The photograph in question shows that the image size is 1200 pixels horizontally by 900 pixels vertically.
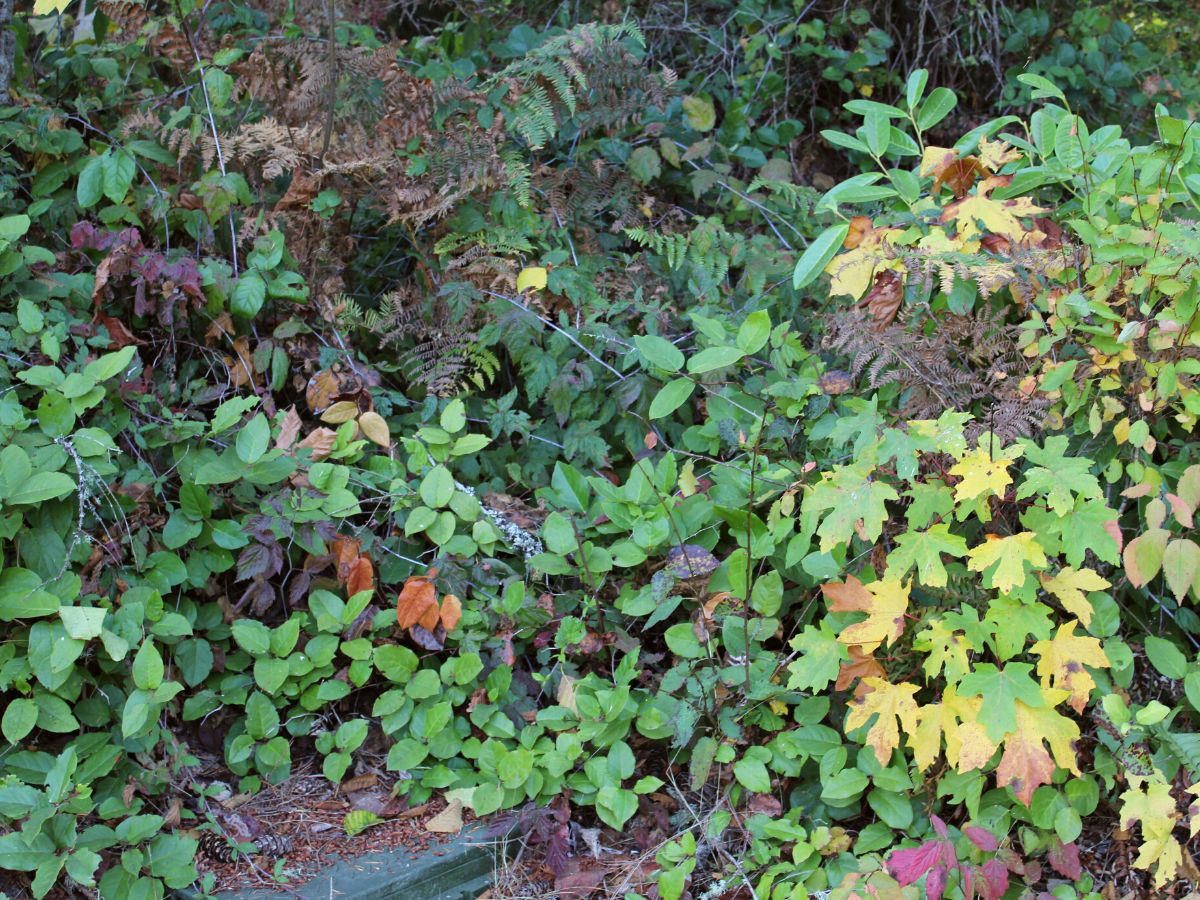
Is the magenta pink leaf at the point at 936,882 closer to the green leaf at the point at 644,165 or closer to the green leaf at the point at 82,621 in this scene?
the green leaf at the point at 82,621

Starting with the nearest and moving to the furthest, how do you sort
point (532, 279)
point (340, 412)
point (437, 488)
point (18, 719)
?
point (18, 719) → point (437, 488) → point (340, 412) → point (532, 279)

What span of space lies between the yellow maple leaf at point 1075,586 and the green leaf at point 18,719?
2.29m

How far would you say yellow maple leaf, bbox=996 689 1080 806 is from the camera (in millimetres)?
2240

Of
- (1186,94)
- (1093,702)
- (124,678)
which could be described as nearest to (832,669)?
(1093,702)

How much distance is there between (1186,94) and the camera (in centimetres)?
509

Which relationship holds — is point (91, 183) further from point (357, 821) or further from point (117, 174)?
point (357, 821)

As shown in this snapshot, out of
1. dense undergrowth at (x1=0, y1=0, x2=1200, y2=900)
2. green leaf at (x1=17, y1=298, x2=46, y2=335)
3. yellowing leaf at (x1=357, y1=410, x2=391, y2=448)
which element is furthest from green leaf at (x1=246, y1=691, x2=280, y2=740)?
green leaf at (x1=17, y1=298, x2=46, y2=335)

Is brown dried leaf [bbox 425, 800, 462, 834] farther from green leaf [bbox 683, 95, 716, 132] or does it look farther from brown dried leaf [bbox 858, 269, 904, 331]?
green leaf [bbox 683, 95, 716, 132]

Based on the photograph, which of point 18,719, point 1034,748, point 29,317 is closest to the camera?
point 1034,748

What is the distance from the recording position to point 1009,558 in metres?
2.26

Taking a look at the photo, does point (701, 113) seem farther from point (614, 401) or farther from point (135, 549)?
point (135, 549)

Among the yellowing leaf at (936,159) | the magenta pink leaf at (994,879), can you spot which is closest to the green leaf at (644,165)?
the yellowing leaf at (936,159)

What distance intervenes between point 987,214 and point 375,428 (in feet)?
5.77

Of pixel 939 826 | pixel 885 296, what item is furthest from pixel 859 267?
pixel 939 826
